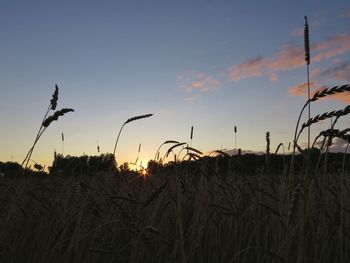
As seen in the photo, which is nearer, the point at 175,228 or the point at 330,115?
the point at 330,115

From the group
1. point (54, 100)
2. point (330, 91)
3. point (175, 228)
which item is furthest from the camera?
point (175, 228)

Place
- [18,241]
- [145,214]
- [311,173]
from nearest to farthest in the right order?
[311,173], [18,241], [145,214]

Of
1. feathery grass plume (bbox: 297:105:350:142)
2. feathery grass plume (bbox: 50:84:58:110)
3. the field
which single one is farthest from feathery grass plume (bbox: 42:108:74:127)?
feathery grass plume (bbox: 297:105:350:142)

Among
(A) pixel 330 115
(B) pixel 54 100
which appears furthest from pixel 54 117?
(A) pixel 330 115

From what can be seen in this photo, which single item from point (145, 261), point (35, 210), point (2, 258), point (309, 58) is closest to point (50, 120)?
point (2, 258)

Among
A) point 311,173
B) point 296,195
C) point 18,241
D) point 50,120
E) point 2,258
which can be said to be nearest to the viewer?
point 296,195

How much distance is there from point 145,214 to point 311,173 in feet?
7.39

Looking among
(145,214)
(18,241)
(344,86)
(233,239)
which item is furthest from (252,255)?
(344,86)

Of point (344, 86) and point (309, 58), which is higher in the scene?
point (309, 58)

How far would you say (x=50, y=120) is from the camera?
235 cm

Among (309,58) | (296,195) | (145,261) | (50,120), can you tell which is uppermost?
(309,58)

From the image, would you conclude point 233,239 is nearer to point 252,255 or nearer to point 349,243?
point 252,255

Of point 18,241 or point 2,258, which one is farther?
point 18,241

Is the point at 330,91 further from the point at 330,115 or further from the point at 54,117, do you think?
the point at 54,117
